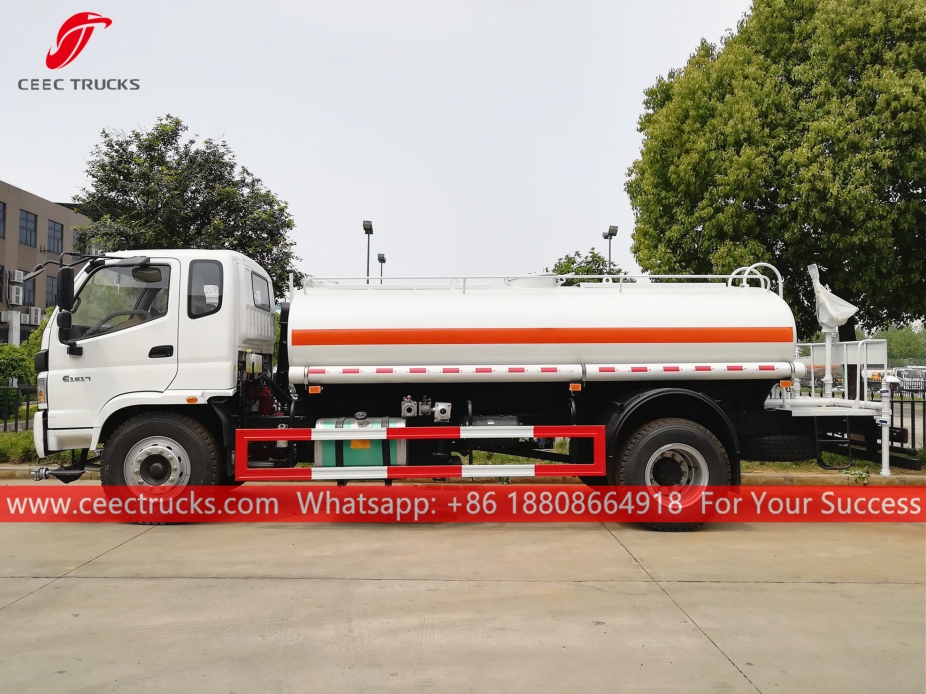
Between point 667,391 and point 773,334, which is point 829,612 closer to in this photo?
point 667,391

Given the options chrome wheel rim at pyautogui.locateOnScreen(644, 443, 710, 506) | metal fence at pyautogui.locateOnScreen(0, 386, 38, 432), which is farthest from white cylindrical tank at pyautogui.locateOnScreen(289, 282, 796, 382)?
metal fence at pyautogui.locateOnScreen(0, 386, 38, 432)

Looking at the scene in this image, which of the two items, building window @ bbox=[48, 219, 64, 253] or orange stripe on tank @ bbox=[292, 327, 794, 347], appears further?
building window @ bbox=[48, 219, 64, 253]

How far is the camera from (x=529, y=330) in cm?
743

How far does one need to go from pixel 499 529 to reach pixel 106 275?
15.6ft

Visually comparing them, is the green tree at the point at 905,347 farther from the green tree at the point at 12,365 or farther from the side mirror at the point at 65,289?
the side mirror at the point at 65,289

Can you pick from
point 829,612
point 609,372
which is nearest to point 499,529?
point 609,372

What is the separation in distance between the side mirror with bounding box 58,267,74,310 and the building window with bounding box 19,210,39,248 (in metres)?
49.0

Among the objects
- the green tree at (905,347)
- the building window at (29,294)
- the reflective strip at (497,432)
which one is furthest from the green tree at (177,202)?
the green tree at (905,347)

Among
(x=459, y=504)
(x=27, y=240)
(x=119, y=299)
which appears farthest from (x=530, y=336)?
(x=27, y=240)

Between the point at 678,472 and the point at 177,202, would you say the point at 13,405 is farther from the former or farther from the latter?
the point at 678,472

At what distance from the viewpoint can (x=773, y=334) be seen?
754cm

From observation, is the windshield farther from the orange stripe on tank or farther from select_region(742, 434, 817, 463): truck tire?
select_region(742, 434, 817, 463): truck tire

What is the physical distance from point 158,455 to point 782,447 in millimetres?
6425

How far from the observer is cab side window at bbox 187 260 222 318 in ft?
24.4
